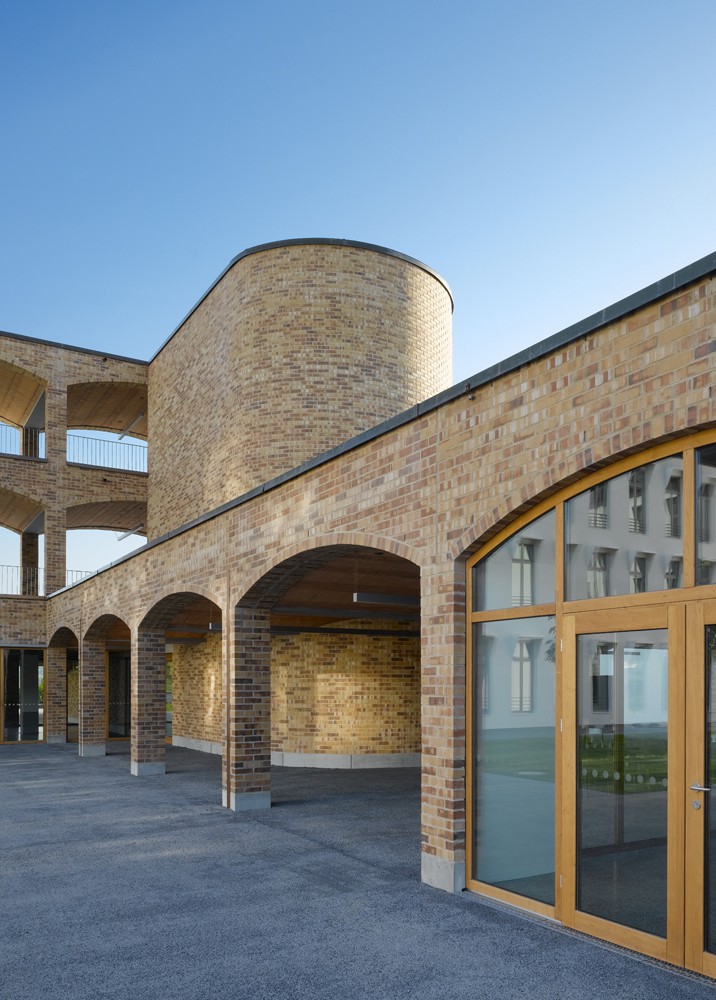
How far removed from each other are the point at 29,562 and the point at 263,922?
27025 mm

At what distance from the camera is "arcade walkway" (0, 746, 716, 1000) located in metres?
5.38

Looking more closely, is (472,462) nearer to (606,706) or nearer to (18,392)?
(606,706)

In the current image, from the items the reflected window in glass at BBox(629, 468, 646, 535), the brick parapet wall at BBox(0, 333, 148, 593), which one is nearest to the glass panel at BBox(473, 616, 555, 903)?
the reflected window in glass at BBox(629, 468, 646, 535)

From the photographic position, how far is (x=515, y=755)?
7.07 m

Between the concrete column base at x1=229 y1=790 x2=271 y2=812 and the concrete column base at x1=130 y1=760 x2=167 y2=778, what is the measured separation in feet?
16.2

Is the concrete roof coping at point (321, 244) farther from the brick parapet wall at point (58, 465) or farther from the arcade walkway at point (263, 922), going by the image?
the arcade walkway at point (263, 922)

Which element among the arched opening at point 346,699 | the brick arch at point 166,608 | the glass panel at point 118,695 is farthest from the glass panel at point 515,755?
the glass panel at point 118,695

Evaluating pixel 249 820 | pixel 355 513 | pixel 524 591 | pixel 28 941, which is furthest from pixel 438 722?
pixel 249 820

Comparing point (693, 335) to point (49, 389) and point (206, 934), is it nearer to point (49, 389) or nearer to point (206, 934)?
point (206, 934)

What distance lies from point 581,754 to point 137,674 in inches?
464

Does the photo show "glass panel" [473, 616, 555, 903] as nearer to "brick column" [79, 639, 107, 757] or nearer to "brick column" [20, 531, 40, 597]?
"brick column" [79, 639, 107, 757]

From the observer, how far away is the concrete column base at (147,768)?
16469 mm

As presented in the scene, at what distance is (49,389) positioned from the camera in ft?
90.2

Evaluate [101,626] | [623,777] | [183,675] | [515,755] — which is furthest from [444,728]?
[183,675]
